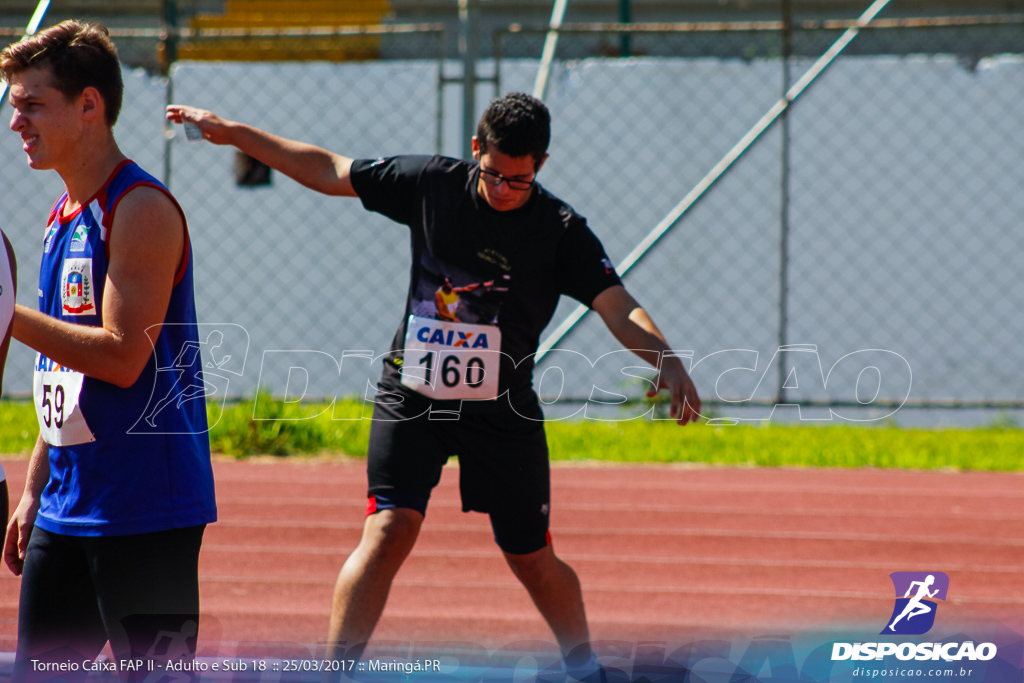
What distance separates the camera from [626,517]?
4.74 metres

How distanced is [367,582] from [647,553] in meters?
2.07

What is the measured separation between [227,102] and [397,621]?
13.9 ft

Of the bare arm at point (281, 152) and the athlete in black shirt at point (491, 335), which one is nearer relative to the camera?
the athlete in black shirt at point (491, 335)

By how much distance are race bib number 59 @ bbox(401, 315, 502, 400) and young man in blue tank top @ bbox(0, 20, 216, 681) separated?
33.2 inches

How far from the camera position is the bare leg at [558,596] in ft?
8.78

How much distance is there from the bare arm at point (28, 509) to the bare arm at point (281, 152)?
3.49 ft

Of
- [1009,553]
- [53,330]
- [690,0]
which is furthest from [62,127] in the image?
[690,0]

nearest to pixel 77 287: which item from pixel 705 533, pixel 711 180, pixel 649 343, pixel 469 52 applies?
pixel 649 343

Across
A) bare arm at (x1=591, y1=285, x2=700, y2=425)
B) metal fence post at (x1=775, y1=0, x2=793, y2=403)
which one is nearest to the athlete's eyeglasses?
bare arm at (x1=591, y1=285, x2=700, y2=425)

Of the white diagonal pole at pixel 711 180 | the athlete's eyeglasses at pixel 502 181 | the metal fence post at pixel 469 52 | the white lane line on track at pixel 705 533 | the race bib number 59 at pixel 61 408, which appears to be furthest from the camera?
the white diagonal pole at pixel 711 180

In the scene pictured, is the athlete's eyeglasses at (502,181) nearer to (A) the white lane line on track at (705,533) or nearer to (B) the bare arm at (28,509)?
(B) the bare arm at (28,509)

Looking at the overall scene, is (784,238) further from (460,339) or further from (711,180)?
(460,339)

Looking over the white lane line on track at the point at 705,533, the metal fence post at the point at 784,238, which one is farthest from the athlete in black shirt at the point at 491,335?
the metal fence post at the point at 784,238

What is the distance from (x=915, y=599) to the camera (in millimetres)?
3277
